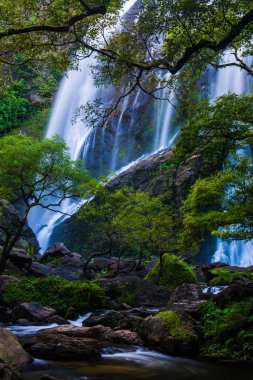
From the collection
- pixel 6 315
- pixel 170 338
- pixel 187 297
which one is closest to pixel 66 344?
pixel 170 338

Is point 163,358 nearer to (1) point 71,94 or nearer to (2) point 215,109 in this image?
(2) point 215,109

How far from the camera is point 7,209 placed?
29.9 m

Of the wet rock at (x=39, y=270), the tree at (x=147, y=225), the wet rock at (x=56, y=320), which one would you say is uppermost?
the tree at (x=147, y=225)

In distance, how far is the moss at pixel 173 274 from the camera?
18938 mm

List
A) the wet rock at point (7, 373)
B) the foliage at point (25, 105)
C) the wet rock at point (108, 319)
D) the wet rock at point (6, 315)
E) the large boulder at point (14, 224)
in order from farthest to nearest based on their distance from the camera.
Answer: the foliage at point (25, 105), the large boulder at point (14, 224), the wet rock at point (6, 315), the wet rock at point (108, 319), the wet rock at point (7, 373)

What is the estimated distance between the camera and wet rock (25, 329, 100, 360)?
8.38 m

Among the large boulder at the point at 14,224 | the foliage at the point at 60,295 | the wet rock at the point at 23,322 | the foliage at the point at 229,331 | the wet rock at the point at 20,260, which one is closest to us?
the foliage at the point at 229,331

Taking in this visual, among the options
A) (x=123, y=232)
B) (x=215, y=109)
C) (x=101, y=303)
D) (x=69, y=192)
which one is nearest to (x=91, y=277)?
(x=123, y=232)

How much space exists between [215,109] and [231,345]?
565 centimetres

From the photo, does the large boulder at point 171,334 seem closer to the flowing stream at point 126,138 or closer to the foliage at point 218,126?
the foliage at point 218,126

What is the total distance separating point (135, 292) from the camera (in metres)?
16.1

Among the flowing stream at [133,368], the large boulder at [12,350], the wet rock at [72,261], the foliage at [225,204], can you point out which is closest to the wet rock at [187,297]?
the foliage at [225,204]

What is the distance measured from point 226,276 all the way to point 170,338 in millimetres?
9354

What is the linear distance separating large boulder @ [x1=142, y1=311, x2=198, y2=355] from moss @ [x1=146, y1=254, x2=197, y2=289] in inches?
336
